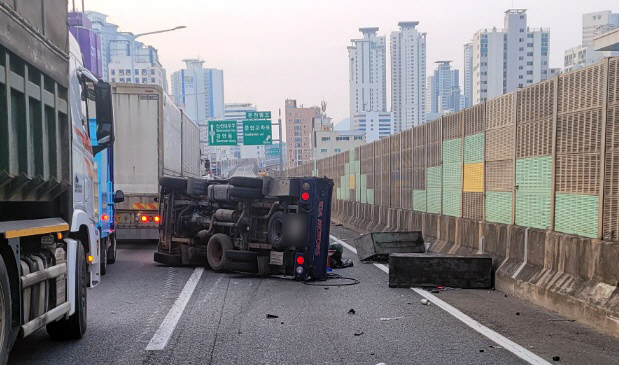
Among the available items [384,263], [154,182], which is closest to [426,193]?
[384,263]

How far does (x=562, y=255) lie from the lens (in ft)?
28.8

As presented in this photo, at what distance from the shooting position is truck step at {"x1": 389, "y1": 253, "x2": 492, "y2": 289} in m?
10.4

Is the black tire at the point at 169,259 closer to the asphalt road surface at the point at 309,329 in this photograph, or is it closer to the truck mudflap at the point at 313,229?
the asphalt road surface at the point at 309,329

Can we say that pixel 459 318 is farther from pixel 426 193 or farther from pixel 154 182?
pixel 154 182

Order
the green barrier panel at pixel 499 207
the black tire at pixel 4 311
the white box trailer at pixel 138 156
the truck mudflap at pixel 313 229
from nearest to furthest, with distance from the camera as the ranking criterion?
the black tire at pixel 4 311, the green barrier panel at pixel 499 207, the truck mudflap at pixel 313 229, the white box trailer at pixel 138 156

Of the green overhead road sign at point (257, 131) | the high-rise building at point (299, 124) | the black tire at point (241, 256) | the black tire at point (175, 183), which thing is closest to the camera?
the black tire at point (241, 256)

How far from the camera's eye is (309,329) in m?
7.38

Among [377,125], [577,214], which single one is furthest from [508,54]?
[577,214]

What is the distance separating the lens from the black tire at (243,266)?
Answer: 469 inches

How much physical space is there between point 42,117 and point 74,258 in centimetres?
159

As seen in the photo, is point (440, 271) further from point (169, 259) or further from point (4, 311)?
point (4, 311)

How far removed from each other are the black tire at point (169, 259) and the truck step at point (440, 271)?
497cm

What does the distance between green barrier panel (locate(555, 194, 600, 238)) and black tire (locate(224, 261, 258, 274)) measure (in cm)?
540

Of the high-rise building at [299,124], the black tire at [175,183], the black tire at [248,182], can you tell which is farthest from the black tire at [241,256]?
the high-rise building at [299,124]
